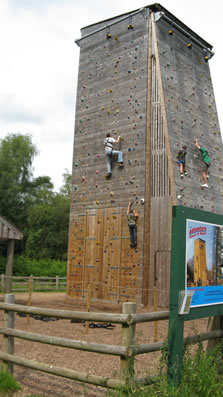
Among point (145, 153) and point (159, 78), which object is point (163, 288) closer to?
point (145, 153)

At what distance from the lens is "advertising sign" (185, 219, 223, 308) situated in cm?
495

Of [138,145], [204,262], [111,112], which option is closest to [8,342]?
[204,262]

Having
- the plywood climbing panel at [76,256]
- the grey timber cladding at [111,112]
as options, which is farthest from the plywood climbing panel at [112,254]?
the plywood climbing panel at [76,256]

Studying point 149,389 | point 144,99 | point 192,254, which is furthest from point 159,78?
point 149,389

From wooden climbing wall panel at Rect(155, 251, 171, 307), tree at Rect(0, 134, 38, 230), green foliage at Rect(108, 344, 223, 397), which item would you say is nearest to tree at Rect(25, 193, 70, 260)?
tree at Rect(0, 134, 38, 230)

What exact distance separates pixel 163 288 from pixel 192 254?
10.9 m

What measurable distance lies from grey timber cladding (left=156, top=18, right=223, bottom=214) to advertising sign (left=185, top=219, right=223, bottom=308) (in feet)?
32.8

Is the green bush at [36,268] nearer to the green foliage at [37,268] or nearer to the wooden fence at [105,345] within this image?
the green foliage at [37,268]

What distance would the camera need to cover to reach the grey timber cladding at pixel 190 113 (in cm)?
1647

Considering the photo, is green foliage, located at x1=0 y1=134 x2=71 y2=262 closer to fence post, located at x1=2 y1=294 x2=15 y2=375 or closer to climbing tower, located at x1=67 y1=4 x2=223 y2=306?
climbing tower, located at x1=67 y1=4 x2=223 y2=306

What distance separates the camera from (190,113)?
704 inches

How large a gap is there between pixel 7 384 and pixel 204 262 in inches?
125

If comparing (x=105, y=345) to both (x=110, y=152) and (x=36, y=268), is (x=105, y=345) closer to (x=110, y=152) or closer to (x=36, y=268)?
(x=110, y=152)

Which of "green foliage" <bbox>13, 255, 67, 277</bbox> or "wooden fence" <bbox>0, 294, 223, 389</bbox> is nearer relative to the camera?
"wooden fence" <bbox>0, 294, 223, 389</bbox>
